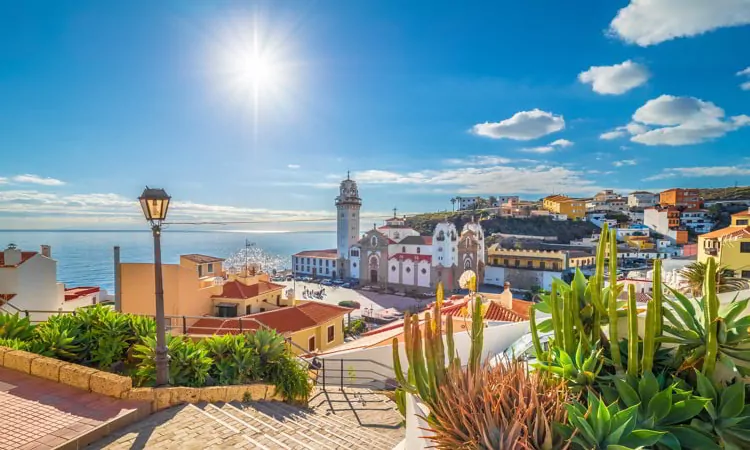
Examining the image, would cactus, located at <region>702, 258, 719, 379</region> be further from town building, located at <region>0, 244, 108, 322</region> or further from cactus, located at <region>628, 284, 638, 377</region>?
town building, located at <region>0, 244, 108, 322</region>

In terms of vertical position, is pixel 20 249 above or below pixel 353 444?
above

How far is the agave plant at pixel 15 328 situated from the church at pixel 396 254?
3618 cm

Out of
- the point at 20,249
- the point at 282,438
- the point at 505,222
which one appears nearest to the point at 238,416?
the point at 282,438

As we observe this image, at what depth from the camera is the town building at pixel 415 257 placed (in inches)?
1736

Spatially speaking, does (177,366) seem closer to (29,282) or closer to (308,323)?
(29,282)

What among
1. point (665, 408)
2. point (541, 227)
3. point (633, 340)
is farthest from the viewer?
point (541, 227)

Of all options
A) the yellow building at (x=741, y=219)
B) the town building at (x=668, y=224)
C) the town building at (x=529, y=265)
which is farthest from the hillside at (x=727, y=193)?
the yellow building at (x=741, y=219)

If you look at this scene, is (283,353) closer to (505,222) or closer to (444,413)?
(444,413)

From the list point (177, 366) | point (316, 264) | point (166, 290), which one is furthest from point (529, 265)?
point (177, 366)

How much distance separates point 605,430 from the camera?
96.1 inches

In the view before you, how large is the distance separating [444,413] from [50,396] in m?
4.30

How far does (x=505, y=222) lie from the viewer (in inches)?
2746

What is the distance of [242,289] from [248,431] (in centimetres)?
1299

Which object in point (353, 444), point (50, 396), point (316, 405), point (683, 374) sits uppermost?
point (683, 374)
